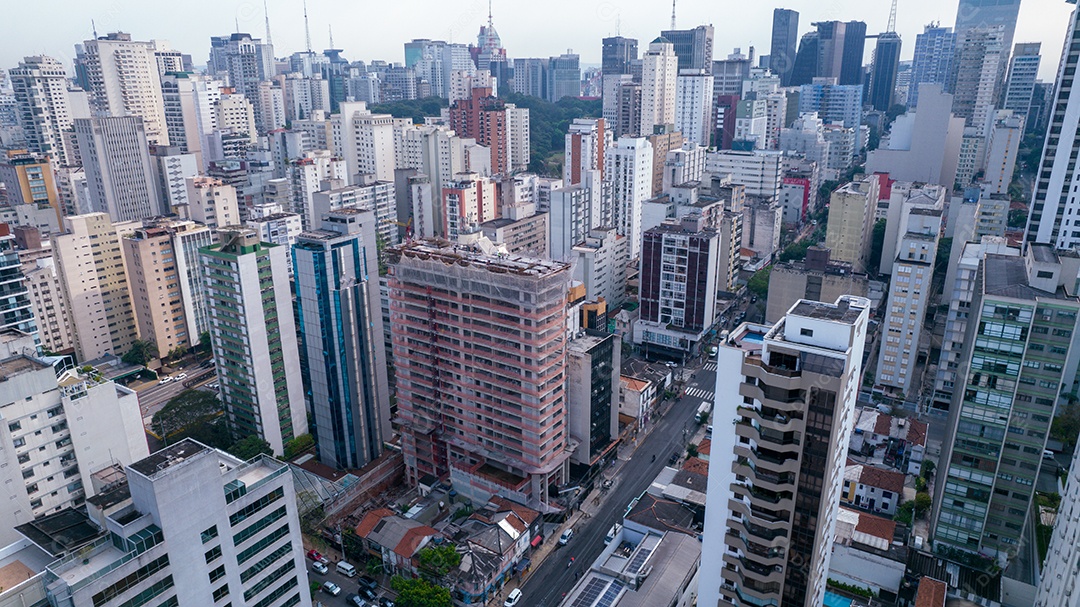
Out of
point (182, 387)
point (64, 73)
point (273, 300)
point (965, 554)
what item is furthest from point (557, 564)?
point (64, 73)

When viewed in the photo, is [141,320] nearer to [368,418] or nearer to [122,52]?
[368,418]

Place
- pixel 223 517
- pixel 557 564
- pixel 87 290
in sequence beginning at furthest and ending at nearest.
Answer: pixel 87 290 → pixel 557 564 → pixel 223 517

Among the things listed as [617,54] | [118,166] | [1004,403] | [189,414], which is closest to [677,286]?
[1004,403]

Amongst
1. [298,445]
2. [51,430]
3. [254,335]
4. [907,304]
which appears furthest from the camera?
[907,304]

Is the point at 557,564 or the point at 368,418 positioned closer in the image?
the point at 557,564

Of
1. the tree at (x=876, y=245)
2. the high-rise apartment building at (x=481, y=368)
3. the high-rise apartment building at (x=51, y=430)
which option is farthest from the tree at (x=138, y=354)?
the tree at (x=876, y=245)

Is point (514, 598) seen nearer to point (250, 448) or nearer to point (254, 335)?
point (250, 448)
